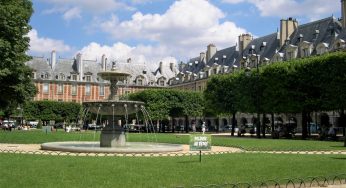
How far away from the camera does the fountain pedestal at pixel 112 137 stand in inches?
912

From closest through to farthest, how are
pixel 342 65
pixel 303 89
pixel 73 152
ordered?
1. pixel 73 152
2. pixel 342 65
3. pixel 303 89

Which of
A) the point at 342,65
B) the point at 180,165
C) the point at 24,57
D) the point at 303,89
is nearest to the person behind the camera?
the point at 180,165

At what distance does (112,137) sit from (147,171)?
32.9ft

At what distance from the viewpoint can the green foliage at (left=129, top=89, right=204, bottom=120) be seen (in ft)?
226

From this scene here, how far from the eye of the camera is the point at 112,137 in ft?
76.0

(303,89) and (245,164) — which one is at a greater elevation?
(303,89)

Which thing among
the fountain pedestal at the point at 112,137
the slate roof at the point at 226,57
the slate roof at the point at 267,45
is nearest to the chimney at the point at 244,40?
the slate roof at the point at 267,45

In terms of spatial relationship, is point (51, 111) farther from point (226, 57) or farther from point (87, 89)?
point (226, 57)

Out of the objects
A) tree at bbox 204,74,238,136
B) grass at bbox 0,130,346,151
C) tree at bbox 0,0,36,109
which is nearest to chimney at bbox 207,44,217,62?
tree at bbox 204,74,238,136

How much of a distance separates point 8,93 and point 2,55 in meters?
5.38

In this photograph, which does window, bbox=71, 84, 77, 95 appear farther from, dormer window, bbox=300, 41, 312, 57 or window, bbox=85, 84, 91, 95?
dormer window, bbox=300, 41, 312, 57

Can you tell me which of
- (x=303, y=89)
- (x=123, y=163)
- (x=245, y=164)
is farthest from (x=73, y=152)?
(x=303, y=89)

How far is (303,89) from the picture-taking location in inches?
1710

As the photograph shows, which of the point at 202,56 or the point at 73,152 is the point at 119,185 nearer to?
the point at 73,152
